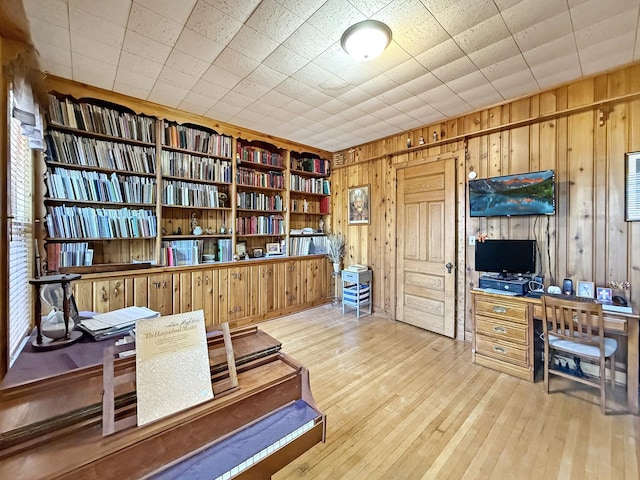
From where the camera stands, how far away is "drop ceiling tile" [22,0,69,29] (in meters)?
1.69

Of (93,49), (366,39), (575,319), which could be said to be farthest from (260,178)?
(575,319)

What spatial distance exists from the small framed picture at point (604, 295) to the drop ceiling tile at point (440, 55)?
7.48ft

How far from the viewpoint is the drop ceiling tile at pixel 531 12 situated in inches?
66.3

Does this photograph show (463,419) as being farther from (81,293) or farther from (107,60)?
(107,60)

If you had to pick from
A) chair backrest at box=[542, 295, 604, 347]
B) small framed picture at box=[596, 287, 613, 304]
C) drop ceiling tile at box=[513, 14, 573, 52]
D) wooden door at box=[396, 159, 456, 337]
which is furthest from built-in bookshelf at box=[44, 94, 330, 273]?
small framed picture at box=[596, 287, 613, 304]

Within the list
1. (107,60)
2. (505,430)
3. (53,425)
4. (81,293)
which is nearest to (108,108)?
(107,60)

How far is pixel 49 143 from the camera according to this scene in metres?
2.60

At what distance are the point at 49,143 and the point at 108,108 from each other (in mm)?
675

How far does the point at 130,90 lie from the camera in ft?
9.18

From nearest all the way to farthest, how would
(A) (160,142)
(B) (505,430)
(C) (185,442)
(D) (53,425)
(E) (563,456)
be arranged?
1. (D) (53,425)
2. (C) (185,442)
3. (E) (563,456)
4. (B) (505,430)
5. (A) (160,142)

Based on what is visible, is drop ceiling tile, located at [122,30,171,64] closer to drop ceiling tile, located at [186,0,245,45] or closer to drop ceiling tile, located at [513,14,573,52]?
drop ceiling tile, located at [186,0,245,45]

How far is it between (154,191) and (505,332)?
12.8ft

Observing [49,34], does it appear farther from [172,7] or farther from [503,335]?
[503,335]

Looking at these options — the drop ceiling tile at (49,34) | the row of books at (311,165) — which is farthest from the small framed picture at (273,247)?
the drop ceiling tile at (49,34)
